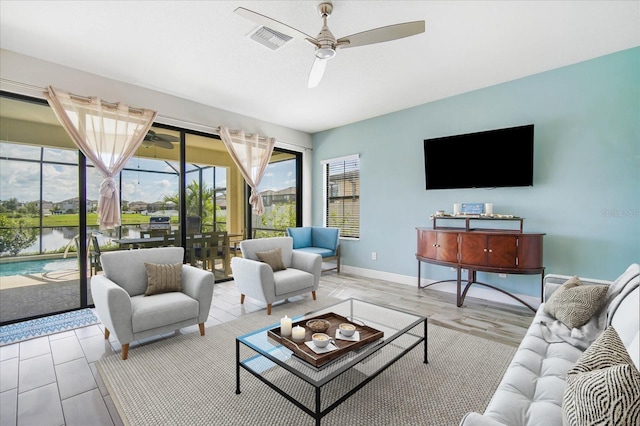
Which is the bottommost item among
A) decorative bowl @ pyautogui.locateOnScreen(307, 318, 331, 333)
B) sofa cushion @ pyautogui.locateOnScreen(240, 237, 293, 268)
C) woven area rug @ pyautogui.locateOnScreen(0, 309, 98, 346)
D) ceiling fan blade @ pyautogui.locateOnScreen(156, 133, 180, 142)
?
woven area rug @ pyautogui.locateOnScreen(0, 309, 98, 346)

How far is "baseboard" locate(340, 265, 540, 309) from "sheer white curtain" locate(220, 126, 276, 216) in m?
2.12

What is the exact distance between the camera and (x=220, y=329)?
2.92 m

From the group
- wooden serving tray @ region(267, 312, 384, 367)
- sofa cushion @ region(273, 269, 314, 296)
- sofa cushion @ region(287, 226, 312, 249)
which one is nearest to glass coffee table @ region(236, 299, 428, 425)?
wooden serving tray @ region(267, 312, 384, 367)

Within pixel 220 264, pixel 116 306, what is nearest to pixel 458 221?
pixel 220 264

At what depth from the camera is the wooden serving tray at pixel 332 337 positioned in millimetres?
1676

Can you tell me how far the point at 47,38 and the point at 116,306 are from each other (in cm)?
260

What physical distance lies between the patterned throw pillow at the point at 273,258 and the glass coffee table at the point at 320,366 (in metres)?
1.30

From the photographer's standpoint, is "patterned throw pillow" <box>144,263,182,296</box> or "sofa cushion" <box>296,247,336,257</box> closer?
"patterned throw pillow" <box>144,263,182,296</box>

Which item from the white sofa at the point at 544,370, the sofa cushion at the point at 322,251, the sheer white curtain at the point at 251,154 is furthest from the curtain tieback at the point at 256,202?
the white sofa at the point at 544,370

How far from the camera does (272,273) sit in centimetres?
333

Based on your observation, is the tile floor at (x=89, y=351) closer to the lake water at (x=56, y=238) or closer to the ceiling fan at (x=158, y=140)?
the lake water at (x=56, y=238)

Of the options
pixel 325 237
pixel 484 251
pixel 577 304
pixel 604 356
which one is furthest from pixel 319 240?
pixel 604 356

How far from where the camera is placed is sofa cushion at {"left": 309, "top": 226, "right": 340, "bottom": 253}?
17.4ft

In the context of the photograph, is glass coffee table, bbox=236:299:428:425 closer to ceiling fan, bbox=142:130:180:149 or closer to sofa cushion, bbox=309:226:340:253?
sofa cushion, bbox=309:226:340:253
